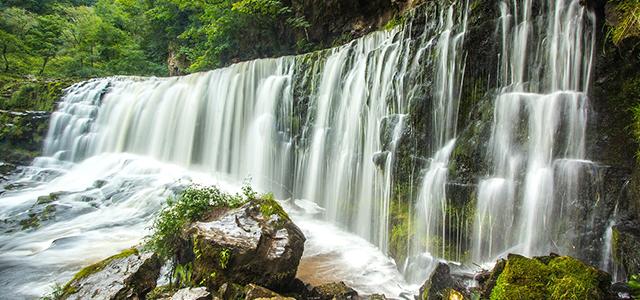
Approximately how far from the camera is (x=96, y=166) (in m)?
13.2

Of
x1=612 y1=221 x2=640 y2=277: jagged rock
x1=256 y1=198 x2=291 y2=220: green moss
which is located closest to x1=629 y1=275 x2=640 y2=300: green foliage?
x1=612 y1=221 x2=640 y2=277: jagged rock

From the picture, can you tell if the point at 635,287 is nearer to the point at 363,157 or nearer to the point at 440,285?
the point at 440,285

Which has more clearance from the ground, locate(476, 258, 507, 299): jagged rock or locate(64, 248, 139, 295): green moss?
locate(476, 258, 507, 299): jagged rock

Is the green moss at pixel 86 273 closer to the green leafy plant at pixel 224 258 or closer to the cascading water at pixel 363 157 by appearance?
the green leafy plant at pixel 224 258

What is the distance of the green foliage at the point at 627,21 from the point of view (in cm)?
385

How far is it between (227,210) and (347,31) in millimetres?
10724

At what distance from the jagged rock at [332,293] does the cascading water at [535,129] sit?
2.26 m

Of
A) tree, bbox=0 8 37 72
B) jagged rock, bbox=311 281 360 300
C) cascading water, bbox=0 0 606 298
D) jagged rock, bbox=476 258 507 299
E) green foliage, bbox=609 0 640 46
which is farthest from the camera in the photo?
tree, bbox=0 8 37 72

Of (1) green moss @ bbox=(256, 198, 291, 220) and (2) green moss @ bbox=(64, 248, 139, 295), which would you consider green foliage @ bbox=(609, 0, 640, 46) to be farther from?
(2) green moss @ bbox=(64, 248, 139, 295)

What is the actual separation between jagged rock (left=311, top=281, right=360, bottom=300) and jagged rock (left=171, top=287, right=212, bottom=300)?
148cm

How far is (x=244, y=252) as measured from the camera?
164 inches

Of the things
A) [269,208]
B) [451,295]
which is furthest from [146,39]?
[451,295]

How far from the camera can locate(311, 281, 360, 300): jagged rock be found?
4.37 meters

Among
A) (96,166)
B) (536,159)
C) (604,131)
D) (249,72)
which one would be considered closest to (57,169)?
(96,166)
